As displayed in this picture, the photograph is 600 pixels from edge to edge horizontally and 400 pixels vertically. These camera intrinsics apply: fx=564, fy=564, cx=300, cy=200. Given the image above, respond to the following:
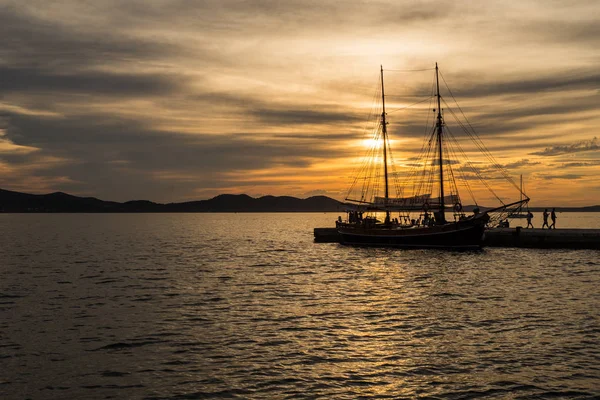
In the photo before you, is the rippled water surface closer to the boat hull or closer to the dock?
→ the dock

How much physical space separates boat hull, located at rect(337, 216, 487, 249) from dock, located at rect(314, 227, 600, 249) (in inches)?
130

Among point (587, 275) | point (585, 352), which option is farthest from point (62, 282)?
point (587, 275)

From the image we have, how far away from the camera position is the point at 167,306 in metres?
32.5

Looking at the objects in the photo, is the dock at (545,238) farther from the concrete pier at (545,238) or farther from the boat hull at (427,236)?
the boat hull at (427,236)

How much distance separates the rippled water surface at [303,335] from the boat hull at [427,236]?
2177 cm

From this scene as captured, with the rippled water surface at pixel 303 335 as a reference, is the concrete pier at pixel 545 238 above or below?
above

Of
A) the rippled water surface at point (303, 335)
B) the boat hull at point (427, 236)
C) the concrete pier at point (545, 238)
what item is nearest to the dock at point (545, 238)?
the concrete pier at point (545, 238)

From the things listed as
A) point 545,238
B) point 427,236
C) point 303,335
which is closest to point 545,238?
point 545,238

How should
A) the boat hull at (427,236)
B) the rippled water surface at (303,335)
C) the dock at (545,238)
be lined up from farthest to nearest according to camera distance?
the boat hull at (427,236) → the dock at (545,238) → the rippled water surface at (303,335)

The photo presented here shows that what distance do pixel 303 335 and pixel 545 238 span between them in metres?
52.9

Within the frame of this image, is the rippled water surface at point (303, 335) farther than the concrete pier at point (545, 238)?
No

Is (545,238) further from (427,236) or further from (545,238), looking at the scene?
(427,236)

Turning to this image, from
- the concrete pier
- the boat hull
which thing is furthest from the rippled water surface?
the boat hull

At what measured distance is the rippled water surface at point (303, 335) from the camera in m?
17.8
